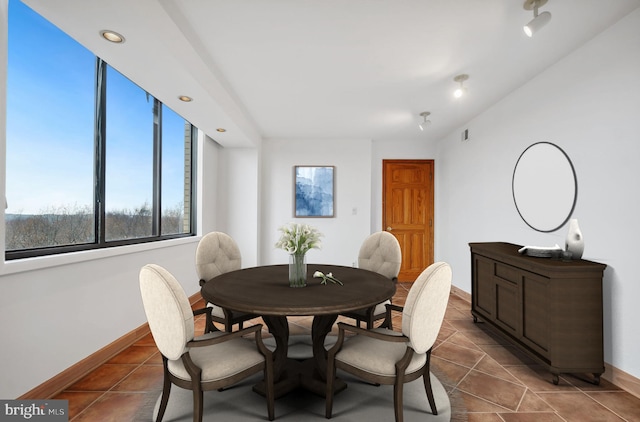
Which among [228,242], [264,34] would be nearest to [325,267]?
[228,242]

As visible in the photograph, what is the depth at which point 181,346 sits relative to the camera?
5.00 ft

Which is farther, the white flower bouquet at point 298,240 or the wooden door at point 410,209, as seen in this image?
the wooden door at point 410,209

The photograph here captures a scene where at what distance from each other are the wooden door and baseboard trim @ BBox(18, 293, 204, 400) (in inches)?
168

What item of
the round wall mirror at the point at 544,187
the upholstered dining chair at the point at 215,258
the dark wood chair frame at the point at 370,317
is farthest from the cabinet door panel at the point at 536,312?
the upholstered dining chair at the point at 215,258

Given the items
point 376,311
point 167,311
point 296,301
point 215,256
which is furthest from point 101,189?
point 376,311

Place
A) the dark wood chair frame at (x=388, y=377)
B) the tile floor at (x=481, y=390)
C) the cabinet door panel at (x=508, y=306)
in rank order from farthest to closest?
the cabinet door panel at (x=508, y=306) < the tile floor at (x=481, y=390) < the dark wood chair frame at (x=388, y=377)

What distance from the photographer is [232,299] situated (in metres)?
1.78

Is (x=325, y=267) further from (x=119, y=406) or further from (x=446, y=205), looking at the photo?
(x=446, y=205)

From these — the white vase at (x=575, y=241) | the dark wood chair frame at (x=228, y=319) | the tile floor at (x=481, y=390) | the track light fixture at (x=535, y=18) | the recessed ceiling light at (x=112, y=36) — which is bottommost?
the tile floor at (x=481, y=390)

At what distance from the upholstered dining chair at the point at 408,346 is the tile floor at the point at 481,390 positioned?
0.57 m

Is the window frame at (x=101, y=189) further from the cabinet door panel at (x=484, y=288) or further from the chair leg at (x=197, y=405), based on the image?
the cabinet door panel at (x=484, y=288)

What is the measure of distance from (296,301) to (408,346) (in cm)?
65

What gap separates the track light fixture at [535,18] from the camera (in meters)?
1.92

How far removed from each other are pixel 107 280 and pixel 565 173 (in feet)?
13.4
